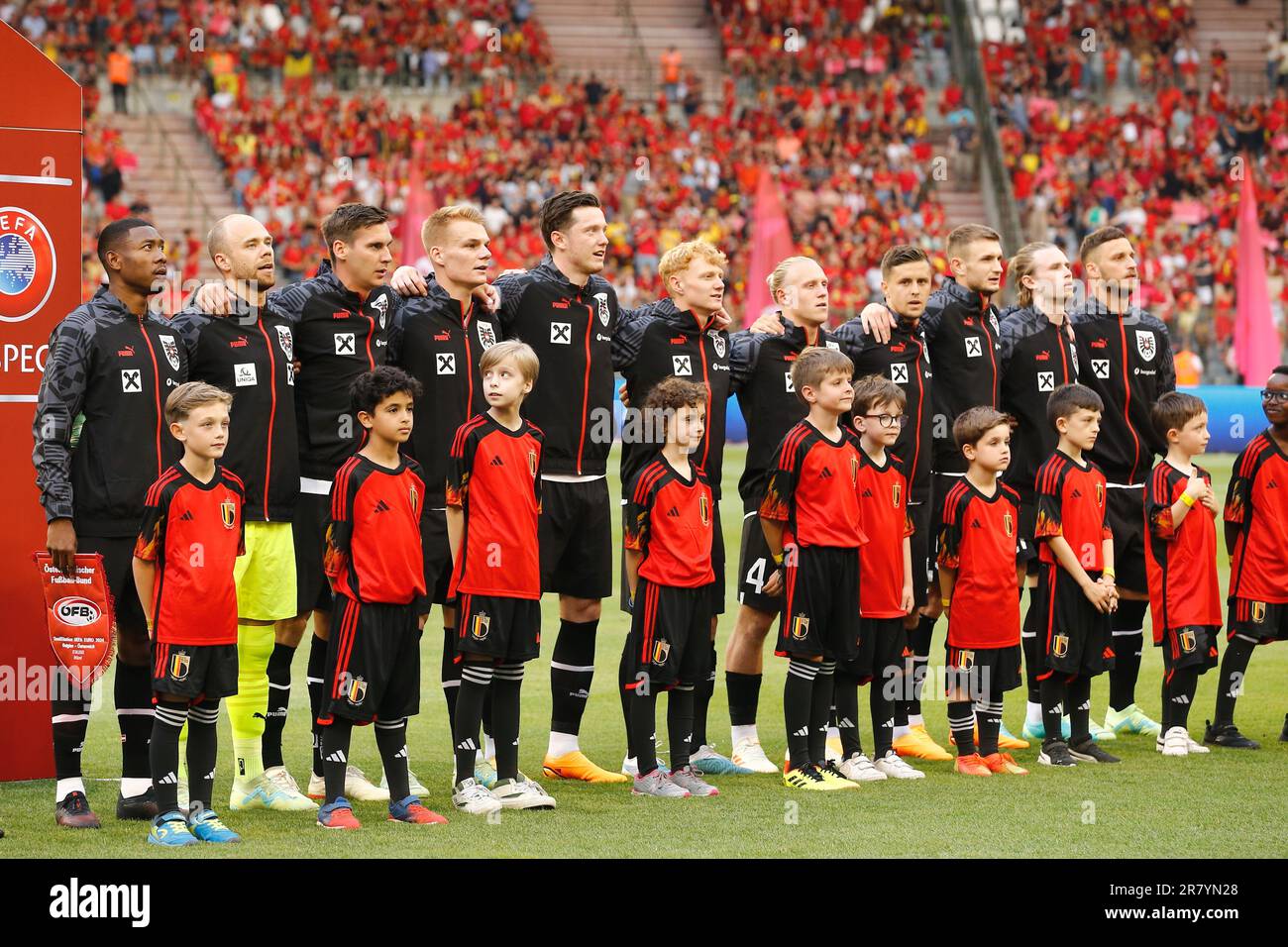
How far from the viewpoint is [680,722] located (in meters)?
7.53

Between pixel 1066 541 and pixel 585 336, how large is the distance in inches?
99.6

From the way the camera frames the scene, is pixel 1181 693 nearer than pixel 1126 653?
Yes

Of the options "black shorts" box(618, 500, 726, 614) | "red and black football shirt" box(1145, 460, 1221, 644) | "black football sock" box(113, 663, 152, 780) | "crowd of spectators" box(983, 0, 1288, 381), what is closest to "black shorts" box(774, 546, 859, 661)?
"black shorts" box(618, 500, 726, 614)

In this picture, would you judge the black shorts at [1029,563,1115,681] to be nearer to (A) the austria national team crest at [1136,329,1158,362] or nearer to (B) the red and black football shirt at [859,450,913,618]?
(B) the red and black football shirt at [859,450,913,618]

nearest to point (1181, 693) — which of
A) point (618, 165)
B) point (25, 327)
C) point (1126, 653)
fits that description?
point (1126, 653)

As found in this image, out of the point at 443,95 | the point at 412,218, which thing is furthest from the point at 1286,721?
the point at 443,95

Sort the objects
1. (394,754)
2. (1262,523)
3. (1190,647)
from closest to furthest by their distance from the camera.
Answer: (394,754) → (1190,647) → (1262,523)

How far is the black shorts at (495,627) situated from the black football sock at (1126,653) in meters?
3.48

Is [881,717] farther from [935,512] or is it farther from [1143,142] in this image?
[1143,142]

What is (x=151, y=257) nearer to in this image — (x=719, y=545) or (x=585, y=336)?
(x=585, y=336)

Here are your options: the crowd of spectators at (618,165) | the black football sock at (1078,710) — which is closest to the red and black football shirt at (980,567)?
the black football sock at (1078,710)

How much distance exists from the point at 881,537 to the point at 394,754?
2440 mm

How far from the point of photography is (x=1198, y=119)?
34.9m

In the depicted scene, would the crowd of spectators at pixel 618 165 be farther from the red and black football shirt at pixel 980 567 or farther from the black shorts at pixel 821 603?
the black shorts at pixel 821 603
